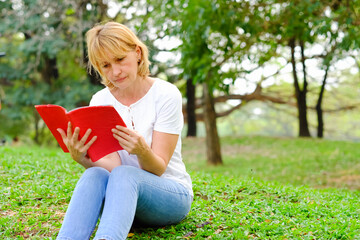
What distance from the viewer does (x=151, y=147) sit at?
2.78m

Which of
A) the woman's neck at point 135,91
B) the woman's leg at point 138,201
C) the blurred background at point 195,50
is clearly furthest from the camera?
the blurred background at point 195,50

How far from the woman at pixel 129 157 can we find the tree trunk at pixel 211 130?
321 inches

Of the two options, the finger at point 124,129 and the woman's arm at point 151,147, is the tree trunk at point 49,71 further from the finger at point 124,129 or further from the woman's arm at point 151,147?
the finger at point 124,129

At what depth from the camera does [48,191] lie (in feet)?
13.8

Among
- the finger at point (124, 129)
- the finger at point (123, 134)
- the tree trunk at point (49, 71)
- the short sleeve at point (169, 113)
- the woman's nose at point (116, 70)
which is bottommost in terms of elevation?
the finger at point (123, 134)

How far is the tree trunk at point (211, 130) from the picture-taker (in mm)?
11148

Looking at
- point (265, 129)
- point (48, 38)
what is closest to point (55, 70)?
point (48, 38)

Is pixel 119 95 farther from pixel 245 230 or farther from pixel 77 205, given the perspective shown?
pixel 245 230

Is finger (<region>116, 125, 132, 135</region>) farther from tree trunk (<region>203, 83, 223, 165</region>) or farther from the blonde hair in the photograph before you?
tree trunk (<region>203, 83, 223, 165</region>)

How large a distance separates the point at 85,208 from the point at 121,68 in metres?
0.97

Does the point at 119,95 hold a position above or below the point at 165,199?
above

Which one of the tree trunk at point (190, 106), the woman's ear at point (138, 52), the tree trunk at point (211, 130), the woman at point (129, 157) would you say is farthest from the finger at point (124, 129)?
the tree trunk at point (190, 106)

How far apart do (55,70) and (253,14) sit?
35.6 feet

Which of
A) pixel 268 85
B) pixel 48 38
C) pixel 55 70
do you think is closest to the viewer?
pixel 48 38
